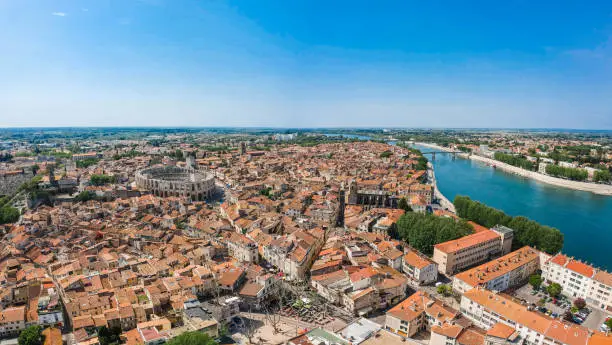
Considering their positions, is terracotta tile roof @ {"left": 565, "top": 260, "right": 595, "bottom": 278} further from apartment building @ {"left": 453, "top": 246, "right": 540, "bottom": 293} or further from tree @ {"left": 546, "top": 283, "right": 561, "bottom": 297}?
apartment building @ {"left": 453, "top": 246, "right": 540, "bottom": 293}

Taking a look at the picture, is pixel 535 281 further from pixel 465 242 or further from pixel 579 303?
pixel 465 242

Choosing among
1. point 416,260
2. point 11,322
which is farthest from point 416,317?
point 11,322

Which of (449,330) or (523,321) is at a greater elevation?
(523,321)

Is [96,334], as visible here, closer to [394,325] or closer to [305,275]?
[305,275]

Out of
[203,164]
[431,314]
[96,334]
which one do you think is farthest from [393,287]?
[203,164]

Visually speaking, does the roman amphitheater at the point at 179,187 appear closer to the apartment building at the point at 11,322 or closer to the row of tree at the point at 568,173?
the apartment building at the point at 11,322

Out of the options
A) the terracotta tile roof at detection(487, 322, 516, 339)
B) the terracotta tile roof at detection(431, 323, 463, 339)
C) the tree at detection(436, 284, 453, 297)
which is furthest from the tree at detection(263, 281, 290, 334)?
the terracotta tile roof at detection(487, 322, 516, 339)

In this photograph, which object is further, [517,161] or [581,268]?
[517,161]
